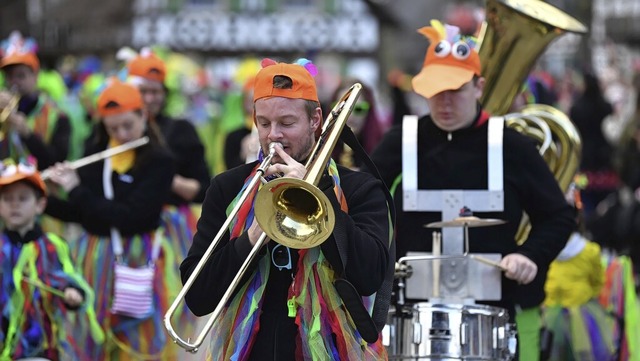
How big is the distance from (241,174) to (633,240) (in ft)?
29.0

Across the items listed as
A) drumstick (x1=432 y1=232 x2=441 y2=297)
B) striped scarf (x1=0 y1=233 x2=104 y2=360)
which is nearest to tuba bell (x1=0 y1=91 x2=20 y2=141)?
striped scarf (x1=0 y1=233 x2=104 y2=360)

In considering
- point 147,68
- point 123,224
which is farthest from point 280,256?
point 147,68

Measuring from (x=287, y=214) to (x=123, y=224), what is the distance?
13.2 feet

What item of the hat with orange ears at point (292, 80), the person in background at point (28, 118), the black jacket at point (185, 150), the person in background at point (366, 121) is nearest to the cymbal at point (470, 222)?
the hat with orange ears at point (292, 80)

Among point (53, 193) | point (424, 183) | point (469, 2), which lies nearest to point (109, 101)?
point (53, 193)

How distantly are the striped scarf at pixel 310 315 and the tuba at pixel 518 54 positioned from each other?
3094mm

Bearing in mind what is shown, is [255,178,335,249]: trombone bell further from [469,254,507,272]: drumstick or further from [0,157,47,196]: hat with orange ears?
[0,157,47,196]: hat with orange ears

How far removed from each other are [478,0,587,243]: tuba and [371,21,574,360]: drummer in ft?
3.81

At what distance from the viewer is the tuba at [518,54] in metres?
8.88

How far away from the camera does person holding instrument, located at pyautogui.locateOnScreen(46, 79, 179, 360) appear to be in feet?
31.3

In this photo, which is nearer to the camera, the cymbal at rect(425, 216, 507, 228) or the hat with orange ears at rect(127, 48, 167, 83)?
the cymbal at rect(425, 216, 507, 228)

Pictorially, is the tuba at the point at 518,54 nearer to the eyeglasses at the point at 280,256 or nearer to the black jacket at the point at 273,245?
the black jacket at the point at 273,245

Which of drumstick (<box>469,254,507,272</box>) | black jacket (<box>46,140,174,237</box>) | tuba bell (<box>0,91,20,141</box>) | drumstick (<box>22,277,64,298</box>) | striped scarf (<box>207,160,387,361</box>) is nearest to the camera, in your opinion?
striped scarf (<box>207,160,387,361</box>)

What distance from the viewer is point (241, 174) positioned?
→ 243 inches
